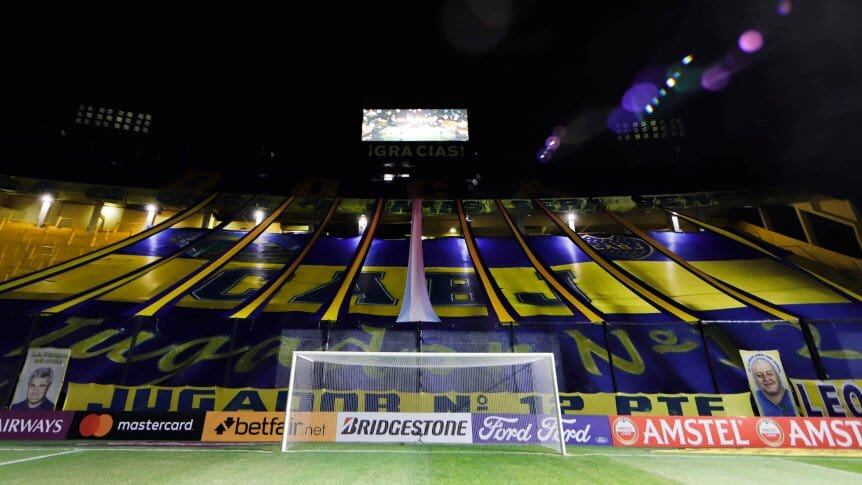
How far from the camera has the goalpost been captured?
16.0 ft

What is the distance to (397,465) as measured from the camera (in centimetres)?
362

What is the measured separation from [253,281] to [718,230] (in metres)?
10.7

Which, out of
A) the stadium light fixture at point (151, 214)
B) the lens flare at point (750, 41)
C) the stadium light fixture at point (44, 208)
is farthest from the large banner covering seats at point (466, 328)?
the lens flare at point (750, 41)

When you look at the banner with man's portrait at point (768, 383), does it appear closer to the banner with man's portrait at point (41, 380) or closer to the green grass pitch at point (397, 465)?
the green grass pitch at point (397, 465)

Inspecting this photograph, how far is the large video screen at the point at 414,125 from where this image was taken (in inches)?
443

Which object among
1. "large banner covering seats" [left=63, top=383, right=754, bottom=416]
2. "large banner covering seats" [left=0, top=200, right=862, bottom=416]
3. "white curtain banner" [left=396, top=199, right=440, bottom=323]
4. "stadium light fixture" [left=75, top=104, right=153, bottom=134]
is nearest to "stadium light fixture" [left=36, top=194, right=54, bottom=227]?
"stadium light fixture" [left=75, top=104, right=153, bottom=134]

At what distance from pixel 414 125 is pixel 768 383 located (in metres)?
10.1

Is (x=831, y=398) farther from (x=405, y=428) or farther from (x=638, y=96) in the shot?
(x=638, y=96)

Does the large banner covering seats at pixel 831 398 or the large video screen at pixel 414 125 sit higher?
the large video screen at pixel 414 125

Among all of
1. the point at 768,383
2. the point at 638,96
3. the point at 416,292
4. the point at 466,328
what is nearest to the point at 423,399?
the point at 466,328

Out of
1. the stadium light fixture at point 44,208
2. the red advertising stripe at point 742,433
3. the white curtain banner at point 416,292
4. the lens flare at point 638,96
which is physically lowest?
the red advertising stripe at point 742,433

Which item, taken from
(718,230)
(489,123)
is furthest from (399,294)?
(718,230)

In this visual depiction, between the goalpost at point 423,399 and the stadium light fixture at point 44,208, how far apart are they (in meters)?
8.61

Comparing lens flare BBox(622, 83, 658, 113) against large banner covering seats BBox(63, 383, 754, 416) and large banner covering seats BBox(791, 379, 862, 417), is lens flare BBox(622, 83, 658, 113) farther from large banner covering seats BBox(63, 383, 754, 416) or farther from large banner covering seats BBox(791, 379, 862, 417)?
large banner covering seats BBox(63, 383, 754, 416)
